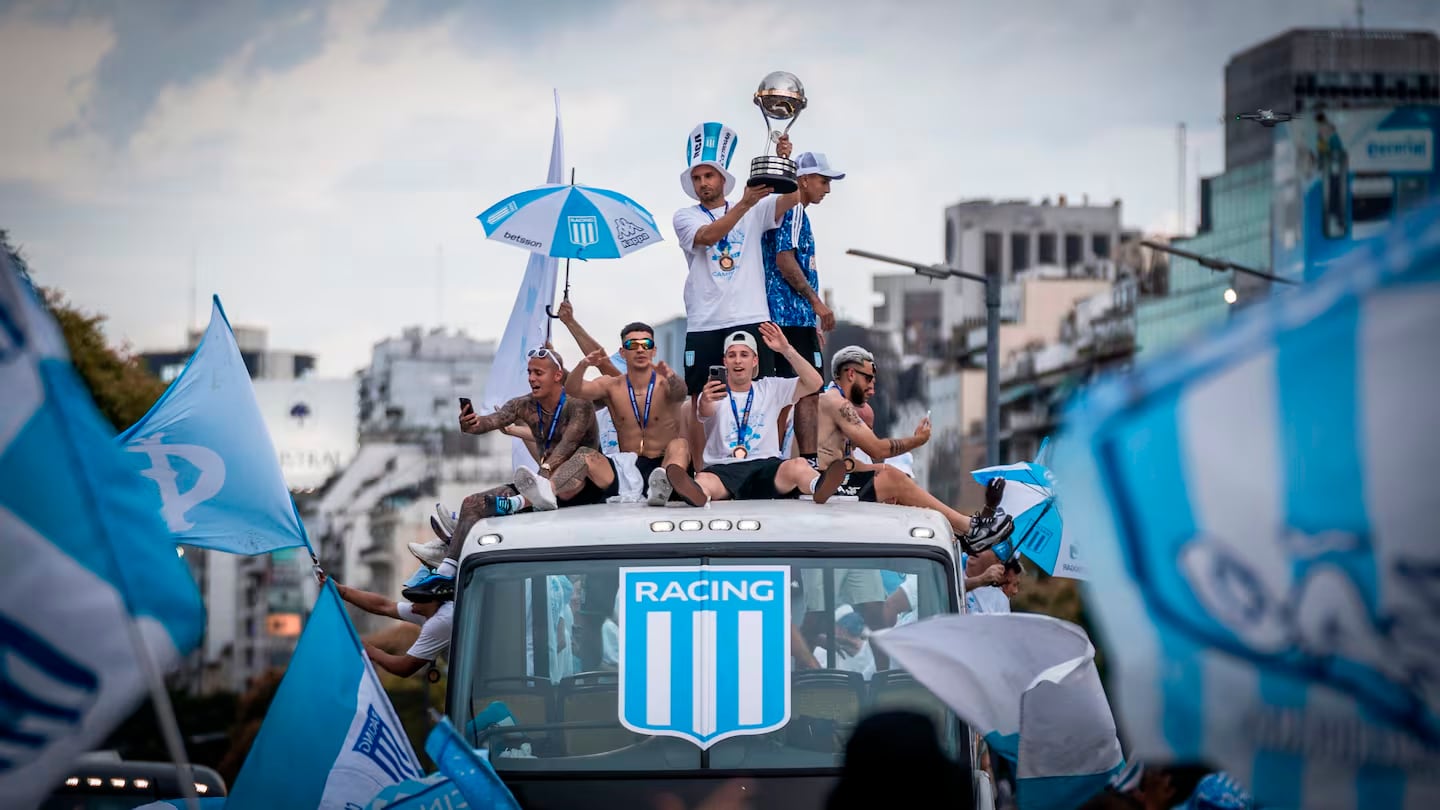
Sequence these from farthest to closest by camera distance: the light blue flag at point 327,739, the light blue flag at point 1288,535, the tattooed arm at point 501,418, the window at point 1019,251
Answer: the window at point 1019,251
the tattooed arm at point 501,418
the light blue flag at point 327,739
the light blue flag at point 1288,535

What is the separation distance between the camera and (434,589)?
9.05 metres

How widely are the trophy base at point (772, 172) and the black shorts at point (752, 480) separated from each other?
1558 mm

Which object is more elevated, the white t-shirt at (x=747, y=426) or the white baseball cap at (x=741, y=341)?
the white baseball cap at (x=741, y=341)

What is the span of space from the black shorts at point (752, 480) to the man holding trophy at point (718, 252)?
0.98 metres

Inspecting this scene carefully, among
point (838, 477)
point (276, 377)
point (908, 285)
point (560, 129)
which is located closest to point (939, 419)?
point (908, 285)

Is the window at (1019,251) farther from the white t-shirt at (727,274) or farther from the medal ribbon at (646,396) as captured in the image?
the medal ribbon at (646,396)

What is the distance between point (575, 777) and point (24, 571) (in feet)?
8.33

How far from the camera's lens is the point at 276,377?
108 metres

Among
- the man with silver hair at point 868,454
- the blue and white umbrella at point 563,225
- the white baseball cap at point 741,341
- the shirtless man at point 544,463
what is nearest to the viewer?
the shirtless man at point 544,463

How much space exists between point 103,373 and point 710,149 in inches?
1373

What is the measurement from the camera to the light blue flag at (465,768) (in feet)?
22.8

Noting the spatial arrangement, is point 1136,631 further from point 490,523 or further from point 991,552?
point 991,552

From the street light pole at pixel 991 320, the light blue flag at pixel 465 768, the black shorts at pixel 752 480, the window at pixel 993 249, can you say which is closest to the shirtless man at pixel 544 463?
the black shorts at pixel 752 480

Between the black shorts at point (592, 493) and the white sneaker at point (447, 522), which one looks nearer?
the white sneaker at point (447, 522)
